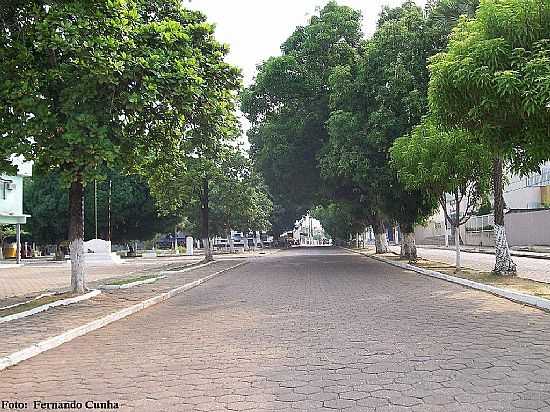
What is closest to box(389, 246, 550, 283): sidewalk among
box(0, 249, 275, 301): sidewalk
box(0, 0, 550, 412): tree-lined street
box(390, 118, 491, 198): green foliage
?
box(0, 0, 550, 412): tree-lined street

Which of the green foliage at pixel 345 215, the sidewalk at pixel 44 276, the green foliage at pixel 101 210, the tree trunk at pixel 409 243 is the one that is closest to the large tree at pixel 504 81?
the sidewalk at pixel 44 276

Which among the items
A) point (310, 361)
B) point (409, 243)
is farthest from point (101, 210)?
point (310, 361)

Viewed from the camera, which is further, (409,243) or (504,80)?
(409,243)

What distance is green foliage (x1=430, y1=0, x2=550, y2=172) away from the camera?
34.8 feet

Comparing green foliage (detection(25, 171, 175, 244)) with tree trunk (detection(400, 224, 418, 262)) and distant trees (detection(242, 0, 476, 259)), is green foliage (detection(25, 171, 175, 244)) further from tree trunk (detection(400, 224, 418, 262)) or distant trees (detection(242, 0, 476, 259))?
tree trunk (detection(400, 224, 418, 262))

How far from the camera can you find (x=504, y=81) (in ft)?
34.8

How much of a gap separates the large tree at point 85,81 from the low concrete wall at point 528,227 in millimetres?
35572

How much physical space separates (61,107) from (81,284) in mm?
4695

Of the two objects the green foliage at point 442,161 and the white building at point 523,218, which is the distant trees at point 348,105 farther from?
the white building at point 523,218

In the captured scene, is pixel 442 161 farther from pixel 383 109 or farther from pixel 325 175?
pixel 325 175

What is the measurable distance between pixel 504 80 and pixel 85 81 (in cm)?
824

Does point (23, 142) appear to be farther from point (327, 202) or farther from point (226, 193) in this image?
point (327, 202)

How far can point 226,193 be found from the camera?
39.1 metres

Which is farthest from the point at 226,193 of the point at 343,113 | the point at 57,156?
the point at 57,156
